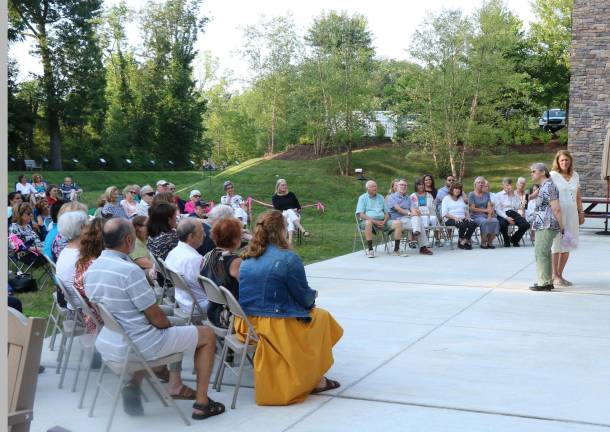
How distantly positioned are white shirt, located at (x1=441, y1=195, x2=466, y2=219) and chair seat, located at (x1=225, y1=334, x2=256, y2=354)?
32.0 feet

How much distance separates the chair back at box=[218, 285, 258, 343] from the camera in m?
4.91

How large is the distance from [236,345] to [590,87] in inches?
875

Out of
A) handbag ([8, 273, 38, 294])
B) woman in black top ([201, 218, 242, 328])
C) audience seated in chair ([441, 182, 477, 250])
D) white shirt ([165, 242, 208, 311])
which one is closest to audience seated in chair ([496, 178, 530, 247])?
audience seated in chair ([441, 182, 477, 250])

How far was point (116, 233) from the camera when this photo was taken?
15.1 feet

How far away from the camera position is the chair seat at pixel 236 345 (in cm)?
505

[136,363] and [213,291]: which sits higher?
[213,291]

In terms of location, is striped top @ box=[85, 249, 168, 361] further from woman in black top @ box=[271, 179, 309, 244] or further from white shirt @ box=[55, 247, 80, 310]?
woman in black top @ box=[271, 179, 309, 244]

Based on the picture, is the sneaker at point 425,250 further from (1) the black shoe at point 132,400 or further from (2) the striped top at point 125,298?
(2) the striped top at point 125,298

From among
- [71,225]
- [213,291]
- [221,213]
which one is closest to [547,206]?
[221,213]

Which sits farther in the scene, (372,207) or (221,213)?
(372,207)

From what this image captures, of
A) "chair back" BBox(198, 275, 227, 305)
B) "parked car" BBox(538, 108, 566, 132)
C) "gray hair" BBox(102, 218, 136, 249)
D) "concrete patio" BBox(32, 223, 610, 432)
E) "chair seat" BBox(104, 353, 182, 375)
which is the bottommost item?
"concrete patio" BBox(32, 223, 610, 432)

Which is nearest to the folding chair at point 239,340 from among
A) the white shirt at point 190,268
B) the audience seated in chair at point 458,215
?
the white shirt at point 190,268

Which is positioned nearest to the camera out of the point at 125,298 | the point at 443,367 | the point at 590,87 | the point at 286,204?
the point at 125,298

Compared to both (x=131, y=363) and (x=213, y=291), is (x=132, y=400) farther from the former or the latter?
(x=213, y=291)
